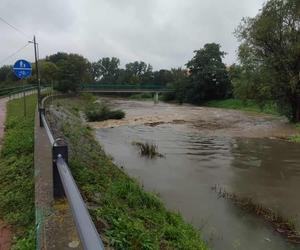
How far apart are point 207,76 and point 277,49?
31.4 m

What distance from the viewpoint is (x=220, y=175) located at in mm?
11664

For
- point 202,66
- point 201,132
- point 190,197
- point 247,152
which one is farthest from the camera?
point 202,66

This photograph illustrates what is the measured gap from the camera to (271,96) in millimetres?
27516

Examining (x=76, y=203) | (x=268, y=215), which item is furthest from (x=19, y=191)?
(x=268, y=215)

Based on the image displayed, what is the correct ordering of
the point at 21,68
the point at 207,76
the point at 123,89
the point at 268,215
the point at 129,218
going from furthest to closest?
the point at 123,89, the point at 207,76, the point at 21,68, the point at 268,215, the point at 129,218

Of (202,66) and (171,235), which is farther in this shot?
(202,66)

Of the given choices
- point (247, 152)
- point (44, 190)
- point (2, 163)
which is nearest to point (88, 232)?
point (44, 190)

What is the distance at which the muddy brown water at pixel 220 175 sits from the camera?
7.28 meters

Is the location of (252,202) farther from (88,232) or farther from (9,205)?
(88,232)

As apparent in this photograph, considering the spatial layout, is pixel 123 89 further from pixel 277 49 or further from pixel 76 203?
pixel 76 203

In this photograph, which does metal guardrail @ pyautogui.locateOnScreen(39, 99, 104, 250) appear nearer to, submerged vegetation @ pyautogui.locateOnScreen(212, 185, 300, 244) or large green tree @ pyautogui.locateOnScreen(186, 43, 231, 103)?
submerged vegetation @ pyautogui.locateOnScreen(212, 185, 300, 244)

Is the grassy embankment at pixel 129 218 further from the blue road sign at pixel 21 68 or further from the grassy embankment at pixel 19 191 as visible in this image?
the blue road sign at pixel 21 68

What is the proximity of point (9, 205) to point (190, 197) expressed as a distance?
15.6ft

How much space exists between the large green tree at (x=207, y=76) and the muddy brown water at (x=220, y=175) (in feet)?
117
